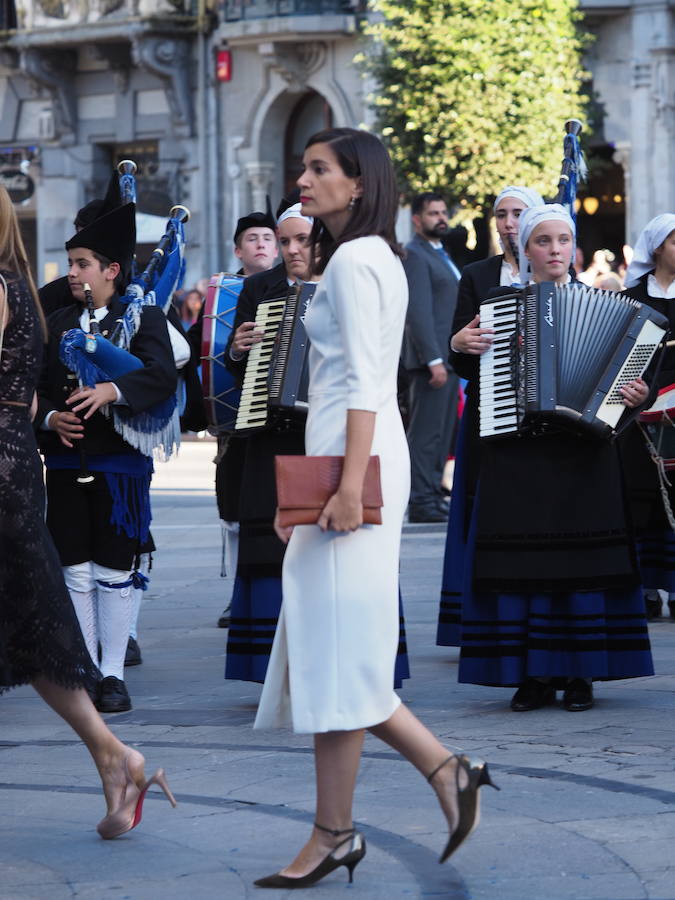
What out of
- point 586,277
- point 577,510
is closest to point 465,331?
point 577,510

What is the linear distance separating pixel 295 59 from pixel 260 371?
91.1ft

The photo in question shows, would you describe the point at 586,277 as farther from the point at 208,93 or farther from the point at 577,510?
the point at 208,93

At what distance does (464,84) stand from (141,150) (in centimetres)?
1165

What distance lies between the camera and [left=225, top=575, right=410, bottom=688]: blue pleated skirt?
24.5 ft

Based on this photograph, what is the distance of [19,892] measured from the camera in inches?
196

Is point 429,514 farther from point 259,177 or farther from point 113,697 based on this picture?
point 259,177

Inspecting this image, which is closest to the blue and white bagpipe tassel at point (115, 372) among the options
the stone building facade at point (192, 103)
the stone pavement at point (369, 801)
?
the stone pavement at point (369, 801)

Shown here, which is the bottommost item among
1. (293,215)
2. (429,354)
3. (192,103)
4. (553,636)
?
(553,636)

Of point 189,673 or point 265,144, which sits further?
point 265,144

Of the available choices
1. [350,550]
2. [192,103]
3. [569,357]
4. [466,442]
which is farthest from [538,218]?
[192,103]

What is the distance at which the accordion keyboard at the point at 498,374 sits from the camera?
7.21m

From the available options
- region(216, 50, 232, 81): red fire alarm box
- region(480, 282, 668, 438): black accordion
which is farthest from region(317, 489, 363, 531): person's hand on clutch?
region(216, 50, 232, 81): red fire alarm box

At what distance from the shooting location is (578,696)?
7.37 metres

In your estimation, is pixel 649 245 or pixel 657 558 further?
pixel 657 558
